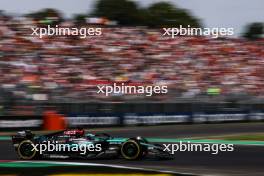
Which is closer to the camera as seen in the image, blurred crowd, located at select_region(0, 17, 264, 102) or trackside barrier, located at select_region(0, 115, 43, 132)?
trackside barrier, located at select_region(0, 115, 43, 132)

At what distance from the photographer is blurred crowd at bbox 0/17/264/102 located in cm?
2027

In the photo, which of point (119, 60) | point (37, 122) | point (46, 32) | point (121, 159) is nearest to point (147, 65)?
point (119, 60)

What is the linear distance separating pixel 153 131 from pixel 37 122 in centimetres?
423

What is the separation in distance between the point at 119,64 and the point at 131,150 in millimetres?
12947

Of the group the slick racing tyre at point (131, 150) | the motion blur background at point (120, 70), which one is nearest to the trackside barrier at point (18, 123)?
the motion blur background at point (120, 70)

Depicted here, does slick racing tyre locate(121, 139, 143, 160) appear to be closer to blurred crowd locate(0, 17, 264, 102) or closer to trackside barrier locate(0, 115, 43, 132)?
trackside barrier locate(0, 115, 43, 132)

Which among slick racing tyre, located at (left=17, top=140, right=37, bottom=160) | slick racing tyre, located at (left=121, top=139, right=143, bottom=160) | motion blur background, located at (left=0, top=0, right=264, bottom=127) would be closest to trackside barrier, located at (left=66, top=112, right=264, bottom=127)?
motion blur background, located at (left=0, top=0, right=264, bottom=127)


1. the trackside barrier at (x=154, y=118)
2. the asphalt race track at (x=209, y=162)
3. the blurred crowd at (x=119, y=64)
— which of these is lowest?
the asphalt race track at (x=209, y=162)

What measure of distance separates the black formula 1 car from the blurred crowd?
8.70 meters

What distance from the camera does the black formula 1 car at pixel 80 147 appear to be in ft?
34.1

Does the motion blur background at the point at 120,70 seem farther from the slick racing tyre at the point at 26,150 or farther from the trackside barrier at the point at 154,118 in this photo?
the slick racing tyre at the point at 26,150

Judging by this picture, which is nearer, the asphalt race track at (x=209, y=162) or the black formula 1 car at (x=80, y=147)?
the asphalt race track at (x=209, y=162)

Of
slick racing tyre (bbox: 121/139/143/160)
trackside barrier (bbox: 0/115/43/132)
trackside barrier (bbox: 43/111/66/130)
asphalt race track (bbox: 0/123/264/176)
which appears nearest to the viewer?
asphalt race track (bbox: 0/123/264/176)

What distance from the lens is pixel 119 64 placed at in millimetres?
23141
